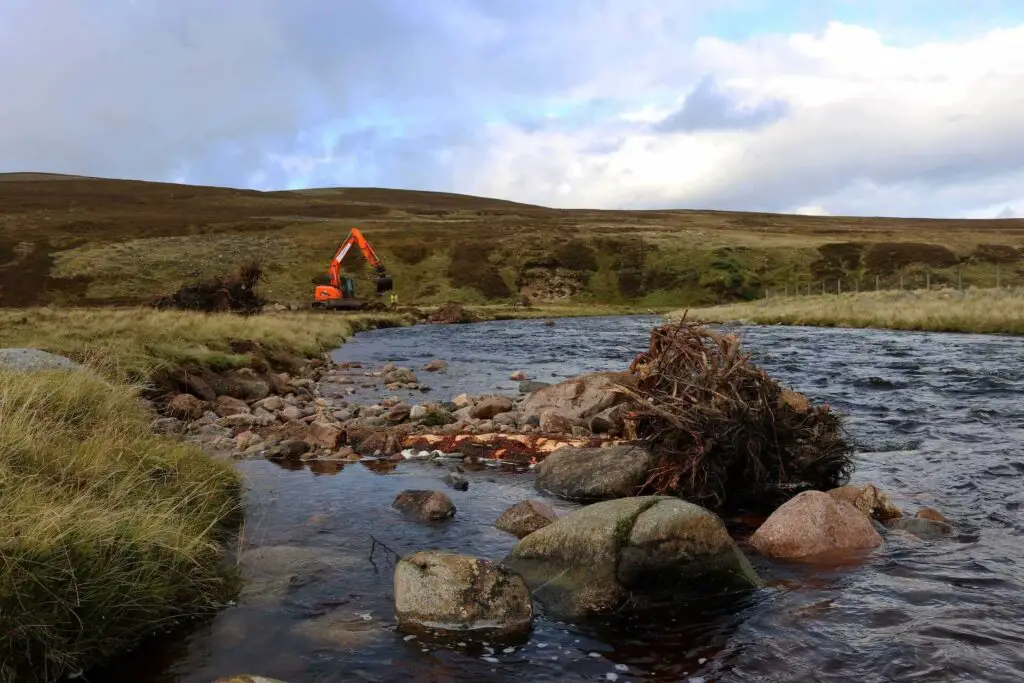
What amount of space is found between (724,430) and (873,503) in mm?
1723

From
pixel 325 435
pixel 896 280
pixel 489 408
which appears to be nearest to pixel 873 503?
pixel 489 408

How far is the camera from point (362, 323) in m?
46.6

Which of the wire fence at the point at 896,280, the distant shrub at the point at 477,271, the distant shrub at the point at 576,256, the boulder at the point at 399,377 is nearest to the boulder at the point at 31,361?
the boulder at the point at 399,377

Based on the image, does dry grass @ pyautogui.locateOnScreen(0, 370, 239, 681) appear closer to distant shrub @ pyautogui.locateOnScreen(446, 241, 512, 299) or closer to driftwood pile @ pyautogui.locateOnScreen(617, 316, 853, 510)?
driftwood pile @ pyautogui.locateOnScreen(617, 316, 853, 510)

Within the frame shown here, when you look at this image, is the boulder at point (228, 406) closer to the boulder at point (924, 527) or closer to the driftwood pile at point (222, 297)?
the boulder at point (924, 527)

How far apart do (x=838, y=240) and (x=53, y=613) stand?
97.5 m

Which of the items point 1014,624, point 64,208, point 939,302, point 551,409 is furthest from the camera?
point 64,208

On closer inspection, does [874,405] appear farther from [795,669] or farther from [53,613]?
[53,613]

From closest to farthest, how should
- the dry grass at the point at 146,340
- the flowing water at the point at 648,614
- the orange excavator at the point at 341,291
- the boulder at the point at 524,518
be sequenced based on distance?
1. the flowing water at the point at 648,614
2. the boulder at the point at 524,518
3. the dry grass at the point at 146,340
4. the orange excavator at the point at 341,291

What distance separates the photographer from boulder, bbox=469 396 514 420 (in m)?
14.0

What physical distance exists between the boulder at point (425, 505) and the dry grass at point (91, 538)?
182 centimetres

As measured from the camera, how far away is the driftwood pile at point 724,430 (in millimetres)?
8523

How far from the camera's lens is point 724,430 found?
28.0 ft

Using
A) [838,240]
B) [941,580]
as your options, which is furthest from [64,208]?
[941,580]
